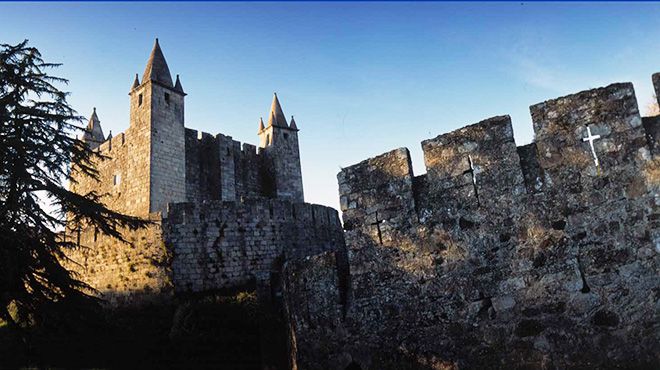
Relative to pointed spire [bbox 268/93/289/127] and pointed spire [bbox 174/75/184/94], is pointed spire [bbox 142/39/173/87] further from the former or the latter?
pointed spire [bbox 268/93/289/127]

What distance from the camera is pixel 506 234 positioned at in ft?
20.8

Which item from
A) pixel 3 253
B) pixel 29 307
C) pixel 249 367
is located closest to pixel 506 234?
pixel 249 367

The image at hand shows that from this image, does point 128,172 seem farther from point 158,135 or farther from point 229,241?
point 229,241

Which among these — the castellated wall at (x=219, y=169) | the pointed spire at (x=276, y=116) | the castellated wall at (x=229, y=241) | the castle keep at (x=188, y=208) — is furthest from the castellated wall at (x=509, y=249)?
the pointed spire at (x=276, y=116)

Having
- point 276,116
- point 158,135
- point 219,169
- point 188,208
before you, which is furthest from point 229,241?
point 276,116

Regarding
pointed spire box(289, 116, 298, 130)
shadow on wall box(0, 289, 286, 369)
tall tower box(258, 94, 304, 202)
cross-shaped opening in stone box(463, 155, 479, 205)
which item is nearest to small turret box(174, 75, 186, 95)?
tall tower box(258, 94, 304, 202)

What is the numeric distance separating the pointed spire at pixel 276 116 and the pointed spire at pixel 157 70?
6919 mm

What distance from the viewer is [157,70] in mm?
22953

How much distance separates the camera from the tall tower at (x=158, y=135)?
2127cm

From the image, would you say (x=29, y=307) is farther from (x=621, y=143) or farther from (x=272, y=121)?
(x=272, y=121)

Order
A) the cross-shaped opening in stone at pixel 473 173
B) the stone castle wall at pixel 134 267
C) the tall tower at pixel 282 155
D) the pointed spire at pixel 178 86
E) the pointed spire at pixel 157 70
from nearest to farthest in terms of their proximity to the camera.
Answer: the cross-shaped opening in stone at pixel 473 173
the stone castle wall at pixel 134 267
the pointed spire at pixel 157 70
the pointed spire at pixel 178 86
the tall tower at pixel 282 155

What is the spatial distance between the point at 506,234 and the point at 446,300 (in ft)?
3.99

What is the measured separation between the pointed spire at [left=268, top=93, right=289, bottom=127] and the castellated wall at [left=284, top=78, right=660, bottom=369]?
2139 cm

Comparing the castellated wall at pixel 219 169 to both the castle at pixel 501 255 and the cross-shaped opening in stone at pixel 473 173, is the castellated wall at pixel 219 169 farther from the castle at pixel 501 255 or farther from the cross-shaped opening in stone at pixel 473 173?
the cross-shaped opening in stone at pixel 473 173
